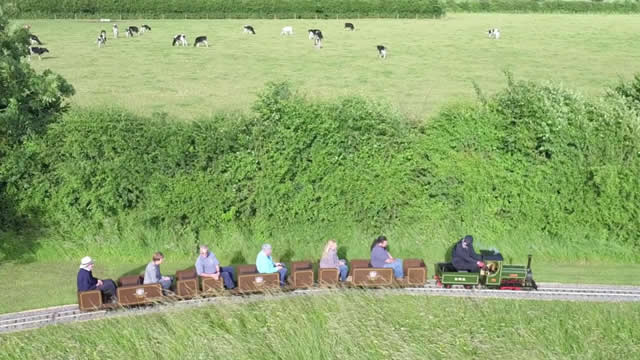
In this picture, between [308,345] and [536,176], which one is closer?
[308,345]

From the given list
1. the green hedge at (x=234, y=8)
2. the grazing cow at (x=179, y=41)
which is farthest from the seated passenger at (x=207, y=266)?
the green hedge at (x=234, y=8)

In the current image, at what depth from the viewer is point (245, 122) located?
16.0 m

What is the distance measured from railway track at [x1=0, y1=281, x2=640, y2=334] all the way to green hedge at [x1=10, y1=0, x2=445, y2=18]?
69154 millimetres

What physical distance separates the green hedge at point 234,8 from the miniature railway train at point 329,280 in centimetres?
6985

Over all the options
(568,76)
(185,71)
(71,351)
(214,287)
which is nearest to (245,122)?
(214,287)

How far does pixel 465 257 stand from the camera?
14.1 meters

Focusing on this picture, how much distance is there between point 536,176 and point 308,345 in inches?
305

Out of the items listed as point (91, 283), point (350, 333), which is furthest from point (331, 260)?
point (91, 283)

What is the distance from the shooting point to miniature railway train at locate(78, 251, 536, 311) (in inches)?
520

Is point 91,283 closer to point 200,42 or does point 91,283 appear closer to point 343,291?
point 343,291

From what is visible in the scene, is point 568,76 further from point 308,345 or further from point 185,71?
point 308,345

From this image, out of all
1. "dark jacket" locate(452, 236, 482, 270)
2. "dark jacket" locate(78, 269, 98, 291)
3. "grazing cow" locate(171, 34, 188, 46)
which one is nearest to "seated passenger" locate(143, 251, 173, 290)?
"dark jacket" locate(78, 269, 98, 291)

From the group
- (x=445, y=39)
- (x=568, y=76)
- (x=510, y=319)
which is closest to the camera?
(x=510, y=319)

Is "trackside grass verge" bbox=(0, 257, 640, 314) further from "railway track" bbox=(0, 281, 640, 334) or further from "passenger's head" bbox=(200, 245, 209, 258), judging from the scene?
"passenger's head" bbox=(200, 245, 209, 258)
